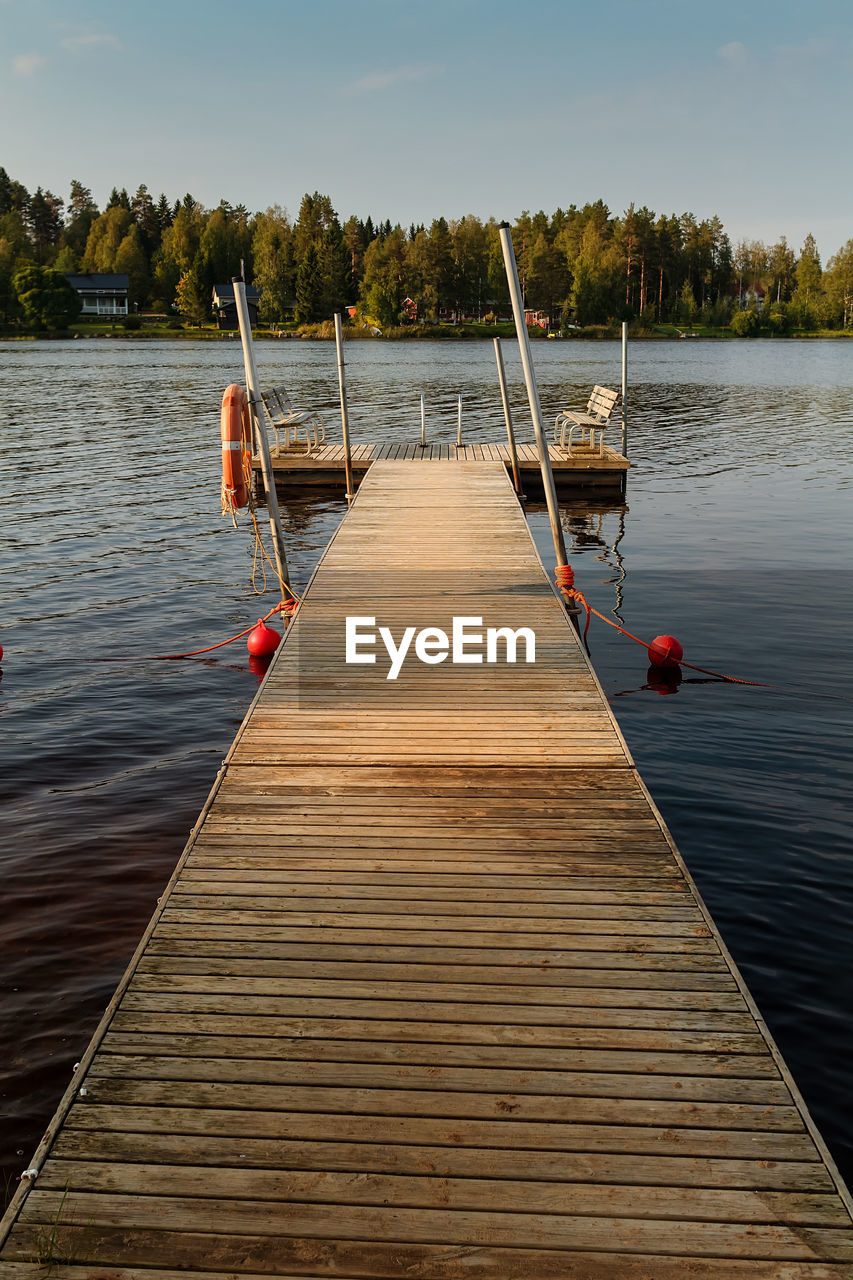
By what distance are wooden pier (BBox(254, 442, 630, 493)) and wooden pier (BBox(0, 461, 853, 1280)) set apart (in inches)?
489

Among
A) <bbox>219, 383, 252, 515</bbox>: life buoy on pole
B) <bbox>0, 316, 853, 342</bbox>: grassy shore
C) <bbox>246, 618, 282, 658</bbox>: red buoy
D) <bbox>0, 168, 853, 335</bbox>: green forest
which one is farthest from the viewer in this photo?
<bbox>0, 168, 853, 335</bbox>: green forest

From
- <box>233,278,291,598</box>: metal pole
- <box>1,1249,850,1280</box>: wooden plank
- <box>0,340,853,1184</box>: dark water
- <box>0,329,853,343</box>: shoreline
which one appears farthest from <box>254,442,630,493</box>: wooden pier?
<box>0,329,853,343</box>: shoreline

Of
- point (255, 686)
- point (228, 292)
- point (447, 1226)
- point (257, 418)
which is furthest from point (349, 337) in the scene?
point (447, 1226)

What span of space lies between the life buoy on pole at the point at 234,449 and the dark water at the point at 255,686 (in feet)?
6.11

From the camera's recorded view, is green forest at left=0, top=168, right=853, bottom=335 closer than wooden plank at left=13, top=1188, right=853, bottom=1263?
No

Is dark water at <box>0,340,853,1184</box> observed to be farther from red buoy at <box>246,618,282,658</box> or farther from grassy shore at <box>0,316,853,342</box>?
grassy shore at <box>0,316,853,342</box>

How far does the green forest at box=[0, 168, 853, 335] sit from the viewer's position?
10644cm

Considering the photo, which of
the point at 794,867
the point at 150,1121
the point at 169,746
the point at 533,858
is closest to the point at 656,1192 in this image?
the point at 150,1121

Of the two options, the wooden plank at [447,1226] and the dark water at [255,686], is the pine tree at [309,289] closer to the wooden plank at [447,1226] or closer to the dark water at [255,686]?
the dark water at [255,686]

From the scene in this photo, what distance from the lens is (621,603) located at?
511 inches

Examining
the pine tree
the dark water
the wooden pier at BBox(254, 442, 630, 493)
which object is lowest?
the dark water

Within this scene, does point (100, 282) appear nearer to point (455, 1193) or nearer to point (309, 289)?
point (309, 289)

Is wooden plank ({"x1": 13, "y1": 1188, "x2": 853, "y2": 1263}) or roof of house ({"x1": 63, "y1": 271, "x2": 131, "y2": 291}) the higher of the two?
roof of house ({"x1": 63, "y1": 271, "x2": 131, "y2": 291})

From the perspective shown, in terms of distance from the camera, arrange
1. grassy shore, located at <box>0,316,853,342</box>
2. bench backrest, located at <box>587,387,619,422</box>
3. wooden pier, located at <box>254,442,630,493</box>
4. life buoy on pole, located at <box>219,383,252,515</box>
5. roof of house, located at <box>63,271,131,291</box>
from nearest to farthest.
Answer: life buoy on pole, located at <box>219,383,252,515</box> < bench backrest, located at <box>587,387,619,422</box> < wooden pier, located at <box>254,442,630,493</box> < grassy shore, located at <box>0,316,853,342</box> < roof of house, located at <box>63,271,131,291</box>
